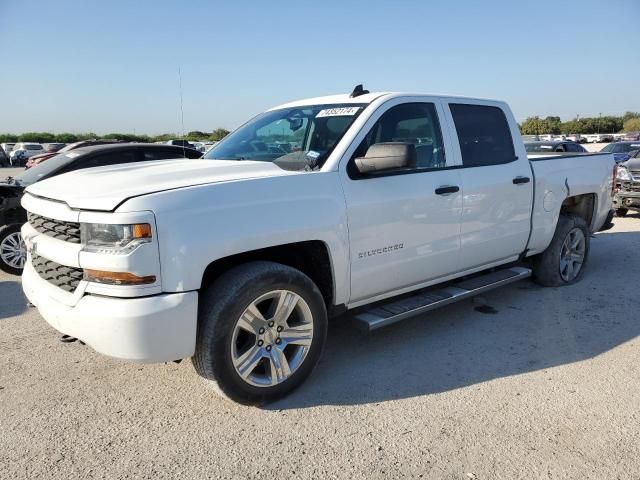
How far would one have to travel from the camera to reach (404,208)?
367 cm

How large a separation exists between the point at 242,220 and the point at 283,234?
0.28m

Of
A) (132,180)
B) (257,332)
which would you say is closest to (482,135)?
(257,332)

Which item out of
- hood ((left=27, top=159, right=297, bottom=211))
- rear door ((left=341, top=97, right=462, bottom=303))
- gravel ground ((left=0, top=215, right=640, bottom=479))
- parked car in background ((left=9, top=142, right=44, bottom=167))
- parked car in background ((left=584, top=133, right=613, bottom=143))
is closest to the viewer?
gravel ground ((left=0, top=215, right=640, bottom=479))

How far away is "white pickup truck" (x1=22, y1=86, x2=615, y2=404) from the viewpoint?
106 inches

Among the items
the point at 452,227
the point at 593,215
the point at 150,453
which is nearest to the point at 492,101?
the point at 452,227

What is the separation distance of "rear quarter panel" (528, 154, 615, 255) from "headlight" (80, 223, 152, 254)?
3.77 m

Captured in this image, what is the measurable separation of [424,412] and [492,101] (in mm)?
3107

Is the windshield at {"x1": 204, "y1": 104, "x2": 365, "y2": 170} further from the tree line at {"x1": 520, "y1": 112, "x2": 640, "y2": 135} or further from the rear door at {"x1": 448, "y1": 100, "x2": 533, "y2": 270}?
the tree line at {"x1": 520, "y1": 112, "x2": 640, "y2": 135}

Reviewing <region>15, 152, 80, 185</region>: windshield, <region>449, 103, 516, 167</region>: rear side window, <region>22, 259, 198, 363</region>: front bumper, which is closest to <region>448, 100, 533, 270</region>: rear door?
<region>449, 103, 516, 167</region>: rear side window

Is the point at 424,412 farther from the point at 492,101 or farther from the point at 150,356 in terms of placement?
the point at 492,101

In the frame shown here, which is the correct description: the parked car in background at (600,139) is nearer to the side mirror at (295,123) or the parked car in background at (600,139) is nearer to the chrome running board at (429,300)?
the chrome running board at (429,300)

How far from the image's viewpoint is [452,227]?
4055 millimetres

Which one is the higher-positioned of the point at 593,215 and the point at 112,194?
the point at 112,194

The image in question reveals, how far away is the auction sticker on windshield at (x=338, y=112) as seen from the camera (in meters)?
3.78
